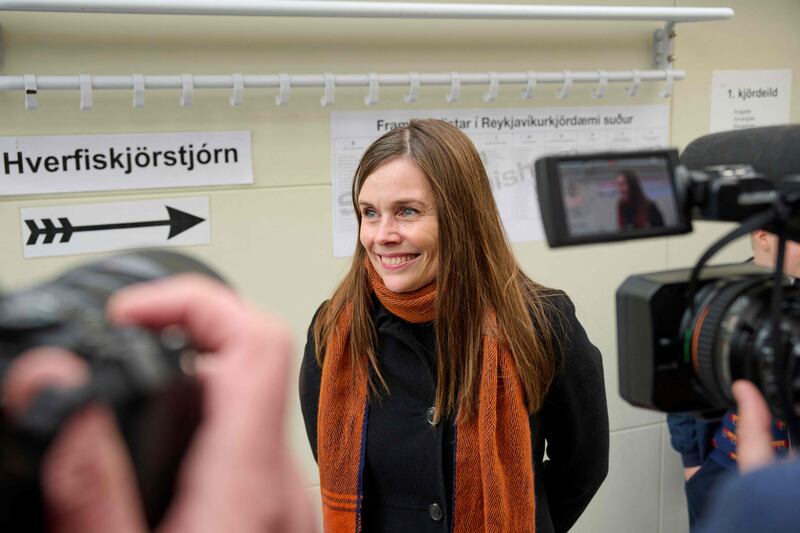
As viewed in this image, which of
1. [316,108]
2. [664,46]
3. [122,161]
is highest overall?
[664,46]

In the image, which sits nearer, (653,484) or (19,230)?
(19,230)

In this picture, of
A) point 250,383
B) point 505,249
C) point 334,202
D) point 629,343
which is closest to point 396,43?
point 334,202

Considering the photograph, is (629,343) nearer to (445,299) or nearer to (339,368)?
(445,299)

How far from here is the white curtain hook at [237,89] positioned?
208 centimetres

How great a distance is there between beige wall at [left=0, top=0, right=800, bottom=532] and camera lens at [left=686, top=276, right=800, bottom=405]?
1.26m

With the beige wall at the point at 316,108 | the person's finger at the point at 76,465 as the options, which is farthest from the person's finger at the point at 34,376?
the beige wall at the point at 316,108

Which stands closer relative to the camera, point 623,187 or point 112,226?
point 623,187

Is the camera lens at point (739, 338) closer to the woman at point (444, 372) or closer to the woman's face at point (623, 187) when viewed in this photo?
the woman's face at point (623, 187)

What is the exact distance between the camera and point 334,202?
7.71 feet

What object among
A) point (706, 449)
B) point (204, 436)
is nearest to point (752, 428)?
point (204, 436)

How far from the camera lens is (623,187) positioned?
2.52 ft

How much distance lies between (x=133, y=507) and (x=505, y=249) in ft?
4.65

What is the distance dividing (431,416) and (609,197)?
0.96m

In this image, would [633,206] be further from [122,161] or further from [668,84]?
[668,84]
